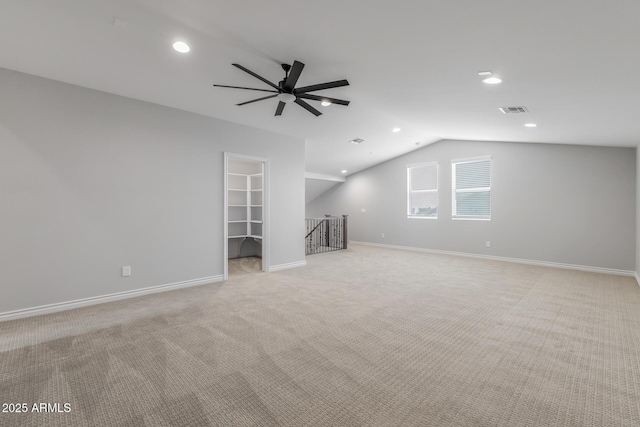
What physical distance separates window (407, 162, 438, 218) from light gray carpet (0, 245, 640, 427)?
14.0 ft

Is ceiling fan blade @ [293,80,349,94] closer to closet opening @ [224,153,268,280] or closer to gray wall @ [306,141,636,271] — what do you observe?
closet opening @ [224,153,268,280]

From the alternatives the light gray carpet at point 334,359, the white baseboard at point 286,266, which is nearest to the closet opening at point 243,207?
the white baseboard at point 286,266

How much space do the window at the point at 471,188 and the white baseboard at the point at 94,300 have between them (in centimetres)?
631

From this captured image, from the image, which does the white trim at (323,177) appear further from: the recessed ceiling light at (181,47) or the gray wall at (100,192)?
the recessed ceiling light at (181,47)

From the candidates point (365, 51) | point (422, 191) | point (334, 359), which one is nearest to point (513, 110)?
point (365, 51)

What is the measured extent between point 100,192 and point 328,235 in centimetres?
687

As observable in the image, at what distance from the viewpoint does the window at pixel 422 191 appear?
8.48 metres

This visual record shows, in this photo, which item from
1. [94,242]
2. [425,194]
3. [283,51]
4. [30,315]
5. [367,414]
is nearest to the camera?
[367,414]

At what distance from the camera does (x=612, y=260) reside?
5762 mm

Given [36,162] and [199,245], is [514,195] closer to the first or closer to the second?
[199,245]

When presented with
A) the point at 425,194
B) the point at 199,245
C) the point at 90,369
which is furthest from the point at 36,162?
the point at 425,194

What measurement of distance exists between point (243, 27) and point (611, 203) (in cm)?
709

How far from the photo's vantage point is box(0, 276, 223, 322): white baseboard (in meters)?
3.39

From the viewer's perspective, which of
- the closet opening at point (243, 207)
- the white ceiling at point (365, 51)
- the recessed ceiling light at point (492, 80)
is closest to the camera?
the white ceiling at point (365, 51)
